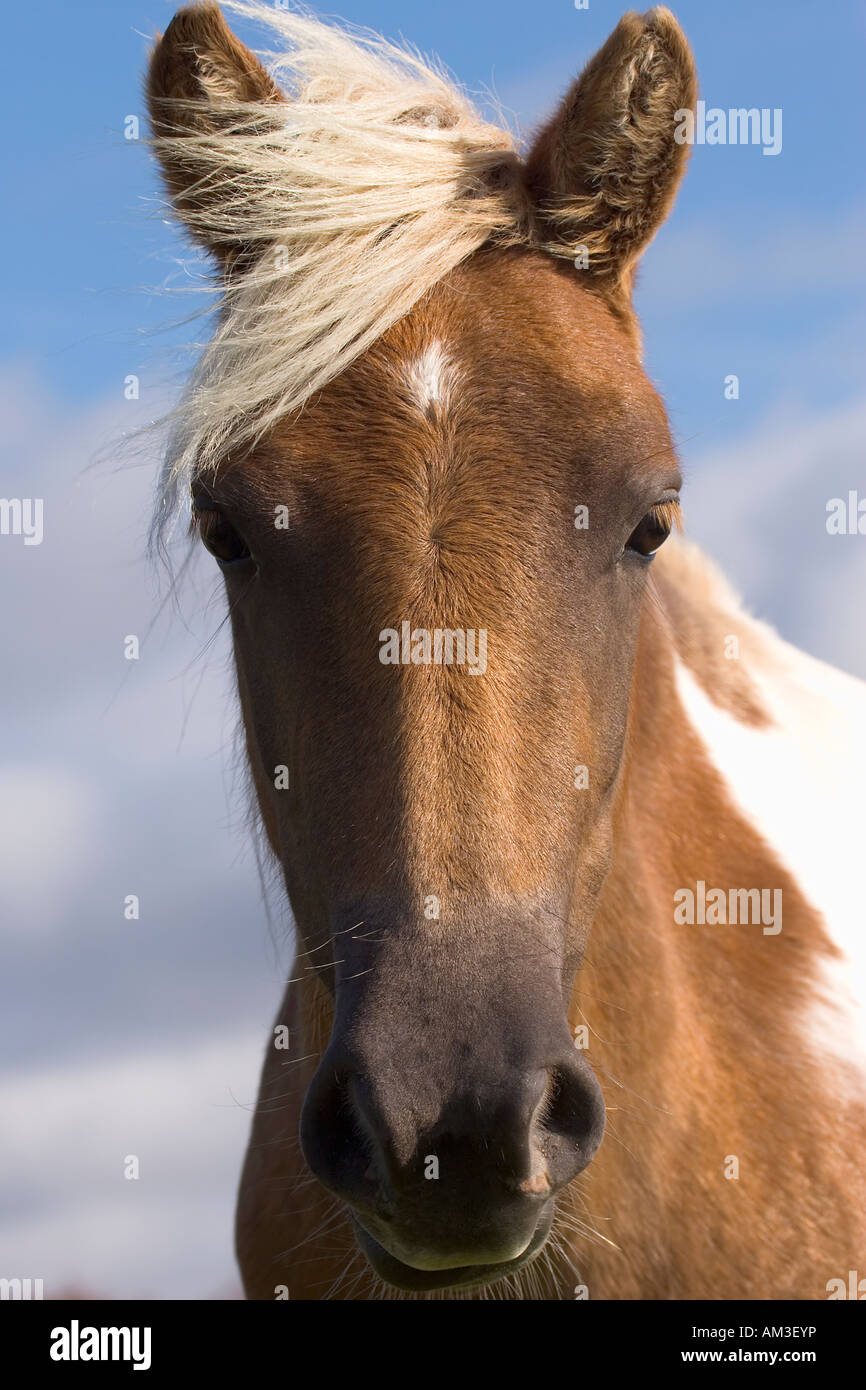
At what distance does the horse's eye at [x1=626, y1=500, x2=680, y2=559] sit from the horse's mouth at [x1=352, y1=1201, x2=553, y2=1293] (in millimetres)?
1522

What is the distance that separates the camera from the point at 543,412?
2.79 meters

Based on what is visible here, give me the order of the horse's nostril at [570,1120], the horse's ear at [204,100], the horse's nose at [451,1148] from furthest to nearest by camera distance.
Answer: the horse's ear at [204,100] → the horse's nostril at [570,1120] → the horse's nose at [451,1148]

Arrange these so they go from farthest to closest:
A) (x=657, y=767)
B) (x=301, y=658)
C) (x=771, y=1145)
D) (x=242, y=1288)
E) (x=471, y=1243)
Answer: (x=242, y=1288) < (x=657, y=767) < (x=771, y=1145) < (x=301, y=658) < (x=471, y=1243)

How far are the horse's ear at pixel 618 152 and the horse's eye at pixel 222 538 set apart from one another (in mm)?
1127

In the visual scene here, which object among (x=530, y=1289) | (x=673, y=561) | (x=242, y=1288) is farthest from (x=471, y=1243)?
(x=673, y=561)

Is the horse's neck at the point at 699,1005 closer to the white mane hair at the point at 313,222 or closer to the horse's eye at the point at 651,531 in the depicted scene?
the horse's eye at the point at 651,531

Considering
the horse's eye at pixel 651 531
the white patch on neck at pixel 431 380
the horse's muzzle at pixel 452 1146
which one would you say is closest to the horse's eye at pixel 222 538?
the white patch on neck at pixel 431 380

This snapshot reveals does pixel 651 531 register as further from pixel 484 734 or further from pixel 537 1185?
pixel 537 1185

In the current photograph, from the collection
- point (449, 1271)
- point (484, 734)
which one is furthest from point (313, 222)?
point (449, 1271)

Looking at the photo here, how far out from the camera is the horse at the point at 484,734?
2.26 meters

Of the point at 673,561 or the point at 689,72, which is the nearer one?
the point at 689,72

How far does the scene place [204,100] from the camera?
3326 mm

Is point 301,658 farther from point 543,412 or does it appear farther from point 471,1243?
point 471,1243
